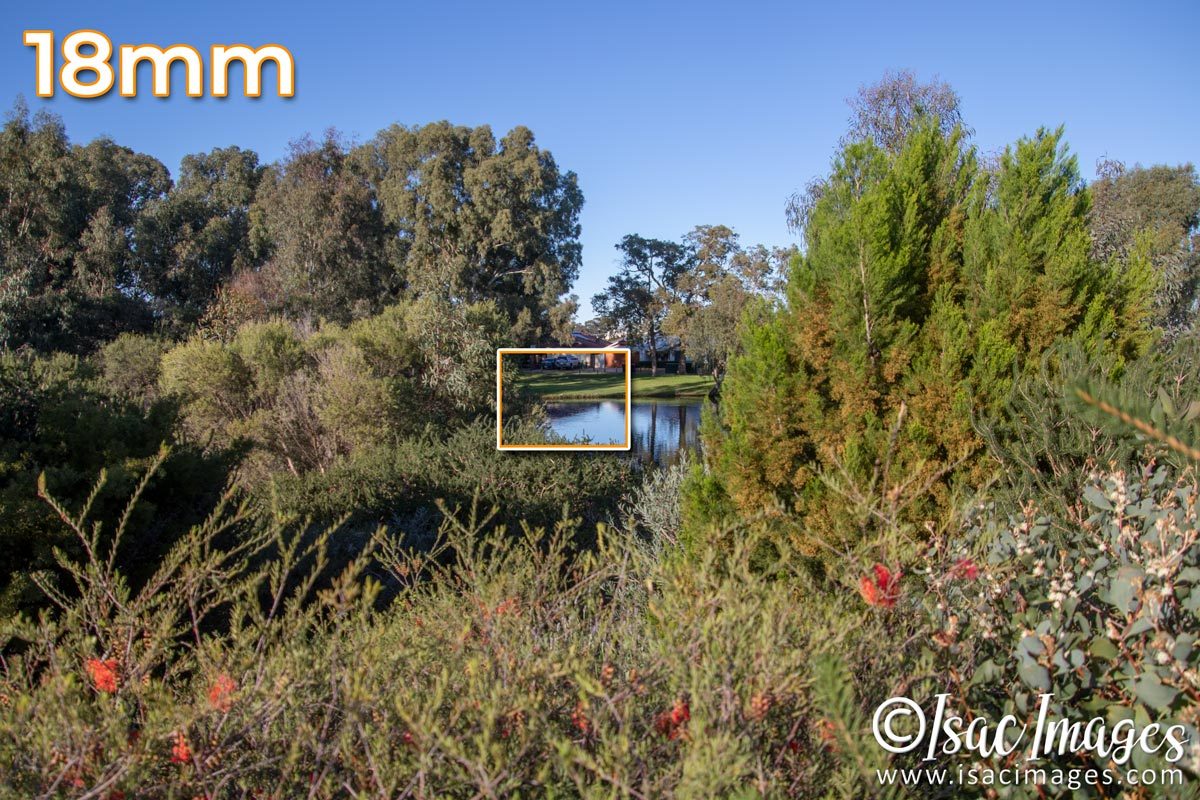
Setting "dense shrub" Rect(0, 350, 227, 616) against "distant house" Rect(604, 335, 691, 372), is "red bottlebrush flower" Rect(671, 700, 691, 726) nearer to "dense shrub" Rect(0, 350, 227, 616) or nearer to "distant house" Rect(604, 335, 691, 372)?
"dense shrub" Rect(0, 350, 227, 616)

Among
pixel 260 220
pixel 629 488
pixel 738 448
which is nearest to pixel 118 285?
pixel 260 220

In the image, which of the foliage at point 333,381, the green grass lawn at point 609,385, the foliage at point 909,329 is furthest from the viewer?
the green grass lawn at point 609,385

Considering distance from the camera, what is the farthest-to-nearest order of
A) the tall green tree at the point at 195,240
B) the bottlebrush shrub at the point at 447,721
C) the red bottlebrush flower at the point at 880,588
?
1. the tall green tree at the point at 195,240
2. the red bottlebrush flower at the point at 880,588
3. the bottlebrush shrub at the point at 447,721

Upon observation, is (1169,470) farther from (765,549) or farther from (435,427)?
(435,427)

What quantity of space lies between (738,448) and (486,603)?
2.42m

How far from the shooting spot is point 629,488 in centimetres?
1130

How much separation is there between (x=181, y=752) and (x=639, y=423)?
79.6 feet

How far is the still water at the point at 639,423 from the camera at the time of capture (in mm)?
14211

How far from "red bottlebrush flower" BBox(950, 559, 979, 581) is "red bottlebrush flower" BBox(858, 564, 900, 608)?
0.16m

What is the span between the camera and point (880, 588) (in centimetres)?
221

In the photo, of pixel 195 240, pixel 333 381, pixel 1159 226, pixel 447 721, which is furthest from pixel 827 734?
pixel 195 240

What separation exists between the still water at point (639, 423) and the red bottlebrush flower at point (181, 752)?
417 inches

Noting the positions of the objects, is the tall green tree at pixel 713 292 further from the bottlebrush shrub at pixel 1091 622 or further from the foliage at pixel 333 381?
the bottlebrush shrub at pixel 1091 622

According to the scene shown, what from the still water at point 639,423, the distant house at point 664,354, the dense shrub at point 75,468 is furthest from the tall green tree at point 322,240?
the dense shrub at point 75,468
